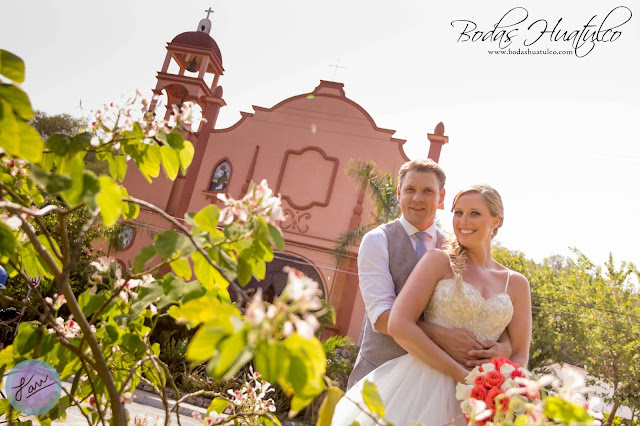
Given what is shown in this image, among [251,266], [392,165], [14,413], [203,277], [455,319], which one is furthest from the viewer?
[392,165]

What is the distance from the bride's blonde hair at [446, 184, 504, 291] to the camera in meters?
3.31

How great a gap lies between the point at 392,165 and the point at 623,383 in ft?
35.6

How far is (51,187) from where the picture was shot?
1029mm

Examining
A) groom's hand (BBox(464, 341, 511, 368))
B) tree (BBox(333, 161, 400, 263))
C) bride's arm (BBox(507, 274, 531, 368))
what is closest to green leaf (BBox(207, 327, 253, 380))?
groom's hand (BBox(464, 341, 511, 368))

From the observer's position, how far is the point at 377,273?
11.5 ft

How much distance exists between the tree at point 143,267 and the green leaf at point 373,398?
0.50 feet

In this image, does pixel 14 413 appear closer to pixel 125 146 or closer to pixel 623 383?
pixel 125 146

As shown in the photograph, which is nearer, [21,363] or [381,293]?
[21,363]

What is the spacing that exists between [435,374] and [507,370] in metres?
0.84

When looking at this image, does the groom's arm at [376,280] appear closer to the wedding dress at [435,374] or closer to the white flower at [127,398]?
the wedding dress at [435,374]

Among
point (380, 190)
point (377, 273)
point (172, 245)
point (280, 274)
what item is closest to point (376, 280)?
point (377, 273)

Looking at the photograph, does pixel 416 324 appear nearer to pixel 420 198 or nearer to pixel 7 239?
pixel 420 198

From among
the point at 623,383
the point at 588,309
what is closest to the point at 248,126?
the point at 588,309

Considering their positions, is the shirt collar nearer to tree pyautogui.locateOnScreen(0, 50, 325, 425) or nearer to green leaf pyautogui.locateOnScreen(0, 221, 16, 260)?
tree pyautogui.locateOnScreen(0, 50, 325, 425)
